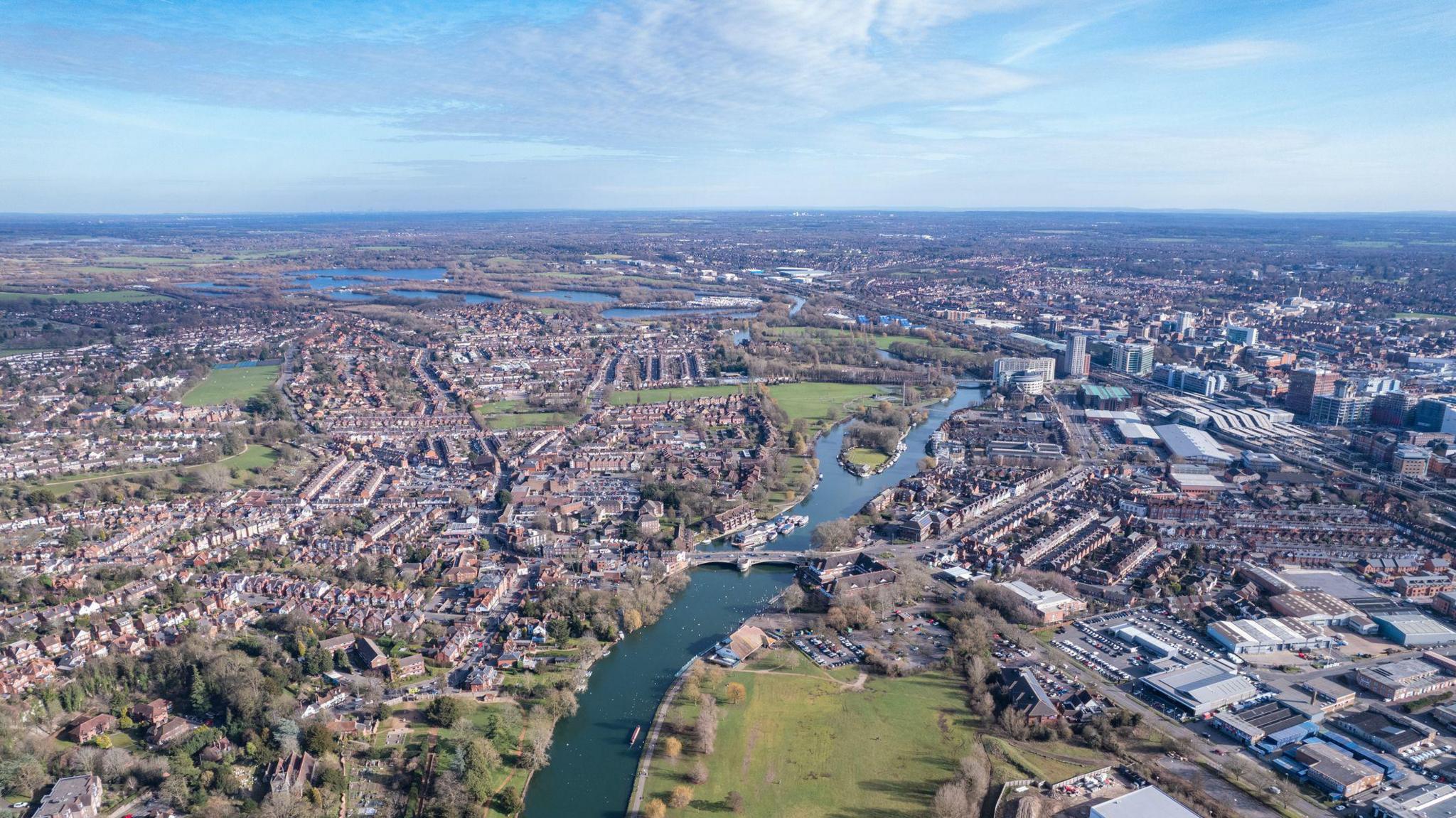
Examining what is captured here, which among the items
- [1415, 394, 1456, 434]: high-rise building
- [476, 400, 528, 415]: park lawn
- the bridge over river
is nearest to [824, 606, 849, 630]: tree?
the bridge over river

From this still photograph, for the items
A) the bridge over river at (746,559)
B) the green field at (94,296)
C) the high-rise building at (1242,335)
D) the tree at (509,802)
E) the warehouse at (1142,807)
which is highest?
the green field at (94,296)

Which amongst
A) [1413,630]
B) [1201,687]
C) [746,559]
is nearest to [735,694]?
[746,559]

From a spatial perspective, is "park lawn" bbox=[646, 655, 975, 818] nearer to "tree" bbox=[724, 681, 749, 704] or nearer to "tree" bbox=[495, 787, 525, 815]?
"tree" bbox=[724, 681, 749, 704]

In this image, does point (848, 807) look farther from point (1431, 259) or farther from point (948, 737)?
point (1431, 259)

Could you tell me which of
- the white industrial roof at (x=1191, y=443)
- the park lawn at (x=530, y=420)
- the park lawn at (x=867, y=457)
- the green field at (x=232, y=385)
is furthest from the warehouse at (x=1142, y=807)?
the green field at (x=232, y=385)

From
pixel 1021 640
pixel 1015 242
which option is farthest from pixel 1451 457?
pixel 1015 242

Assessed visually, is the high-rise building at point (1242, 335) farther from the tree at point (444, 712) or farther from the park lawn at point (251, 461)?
the park lawn at point (251, 461)
